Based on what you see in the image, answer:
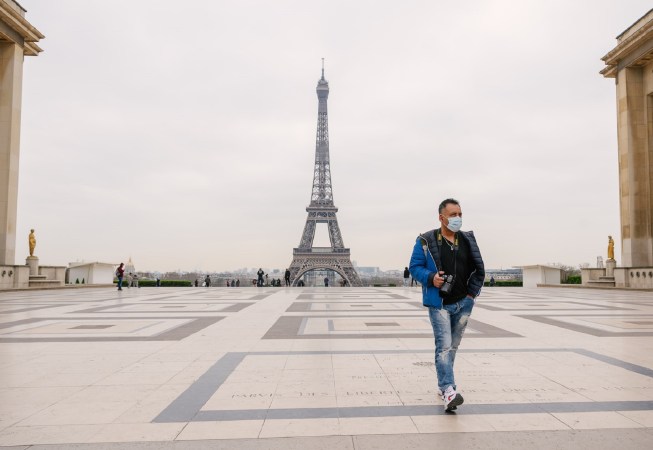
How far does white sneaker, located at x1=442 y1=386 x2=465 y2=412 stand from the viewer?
172 inches

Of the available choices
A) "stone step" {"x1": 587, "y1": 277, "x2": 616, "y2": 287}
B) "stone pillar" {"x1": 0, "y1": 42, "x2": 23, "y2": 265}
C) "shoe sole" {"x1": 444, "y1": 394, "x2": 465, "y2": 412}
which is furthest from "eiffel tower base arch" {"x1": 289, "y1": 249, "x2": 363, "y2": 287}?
"shoe sole" {"x1": 444, "y1": 394, "x2": 465, "y2": 412}

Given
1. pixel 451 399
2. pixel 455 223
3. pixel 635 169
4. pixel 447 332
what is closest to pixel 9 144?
pixel 455 223

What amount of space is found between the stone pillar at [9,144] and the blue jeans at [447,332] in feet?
95.6

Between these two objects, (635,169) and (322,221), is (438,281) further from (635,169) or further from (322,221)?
(322,221)

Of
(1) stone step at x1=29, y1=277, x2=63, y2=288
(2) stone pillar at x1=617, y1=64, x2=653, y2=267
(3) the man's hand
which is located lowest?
(1) stone step at x1=29, y1=277, x2=63, y2=288

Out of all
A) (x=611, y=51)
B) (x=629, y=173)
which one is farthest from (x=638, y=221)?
(x=611, y=51)

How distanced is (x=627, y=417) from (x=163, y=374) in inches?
189

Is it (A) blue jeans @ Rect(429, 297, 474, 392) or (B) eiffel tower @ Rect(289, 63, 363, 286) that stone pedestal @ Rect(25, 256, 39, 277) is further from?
(B) eiffel tower @ Rect(289, 63, 363, 286)

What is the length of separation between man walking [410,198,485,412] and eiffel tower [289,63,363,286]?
221ft

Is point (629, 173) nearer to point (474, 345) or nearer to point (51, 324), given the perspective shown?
point (474, 345)

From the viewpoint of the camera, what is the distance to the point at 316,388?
5.29 meters

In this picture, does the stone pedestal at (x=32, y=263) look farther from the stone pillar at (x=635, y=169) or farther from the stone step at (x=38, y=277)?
the stone pillar at (x=635, y=169)

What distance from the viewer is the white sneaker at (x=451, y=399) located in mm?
4375

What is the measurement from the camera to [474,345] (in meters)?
8.02
